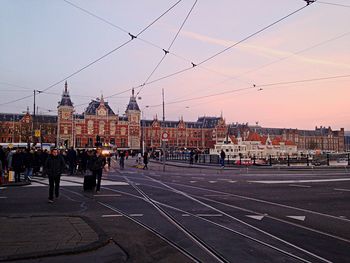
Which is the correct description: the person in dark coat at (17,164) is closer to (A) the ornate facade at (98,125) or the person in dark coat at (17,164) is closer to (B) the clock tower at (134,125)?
(A) the ornate facade at (98,125)

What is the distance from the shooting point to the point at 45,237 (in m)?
7.46

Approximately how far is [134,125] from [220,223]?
123 m

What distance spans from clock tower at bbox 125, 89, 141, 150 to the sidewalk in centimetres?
12146

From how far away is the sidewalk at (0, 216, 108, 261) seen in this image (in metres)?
6.48

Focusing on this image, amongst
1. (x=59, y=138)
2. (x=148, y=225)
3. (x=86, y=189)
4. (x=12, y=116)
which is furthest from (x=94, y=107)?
(x=148, y=225)

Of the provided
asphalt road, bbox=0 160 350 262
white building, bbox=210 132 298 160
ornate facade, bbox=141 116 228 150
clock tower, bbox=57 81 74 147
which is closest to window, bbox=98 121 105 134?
clock tower, bbox=57 81 74 147

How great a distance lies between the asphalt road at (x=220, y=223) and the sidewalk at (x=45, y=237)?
606 millimetres

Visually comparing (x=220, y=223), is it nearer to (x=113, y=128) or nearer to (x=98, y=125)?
(x=98, y=125)

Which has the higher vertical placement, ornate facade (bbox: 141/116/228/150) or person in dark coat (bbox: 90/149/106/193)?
ornate facade (bbox: 141/116/228/150)

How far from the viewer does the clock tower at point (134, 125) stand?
5143 inches

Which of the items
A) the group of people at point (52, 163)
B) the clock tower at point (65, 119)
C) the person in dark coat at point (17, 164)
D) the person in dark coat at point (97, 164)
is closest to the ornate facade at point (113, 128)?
the clock tower at point (65, 119)

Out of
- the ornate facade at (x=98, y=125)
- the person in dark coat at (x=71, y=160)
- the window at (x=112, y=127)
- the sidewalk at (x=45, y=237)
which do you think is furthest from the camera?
the window at (x=112, y=127)

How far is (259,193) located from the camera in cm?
1638

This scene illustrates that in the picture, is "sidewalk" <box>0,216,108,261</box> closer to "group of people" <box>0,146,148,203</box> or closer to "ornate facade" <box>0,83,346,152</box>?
"group of people" <box>0,146,148,203</box>
